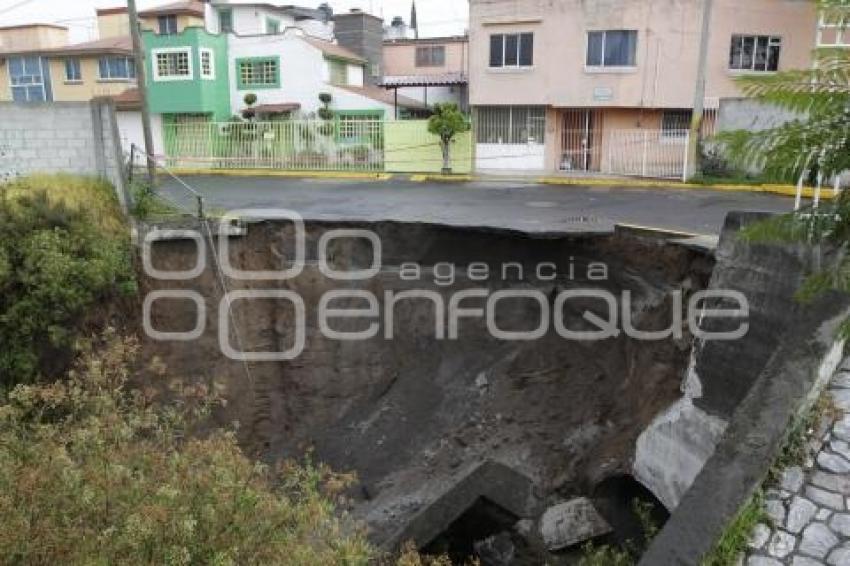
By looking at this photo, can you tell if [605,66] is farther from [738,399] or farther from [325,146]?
[738,399]

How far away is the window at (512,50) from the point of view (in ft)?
65.8

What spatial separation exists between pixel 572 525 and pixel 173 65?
2290 centimetres

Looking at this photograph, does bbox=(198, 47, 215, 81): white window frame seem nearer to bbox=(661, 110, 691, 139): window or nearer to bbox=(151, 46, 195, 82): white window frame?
bbox=(151, 46, 195, 82): white window frame

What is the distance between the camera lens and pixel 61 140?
9.94m

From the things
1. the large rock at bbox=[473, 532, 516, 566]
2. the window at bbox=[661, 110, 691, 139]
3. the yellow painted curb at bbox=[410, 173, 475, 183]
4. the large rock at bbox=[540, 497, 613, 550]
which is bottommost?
the large rock at bbox=[473, 532, 516, 566]

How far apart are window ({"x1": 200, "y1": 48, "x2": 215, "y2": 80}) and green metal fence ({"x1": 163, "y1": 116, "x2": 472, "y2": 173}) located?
13.5 ft

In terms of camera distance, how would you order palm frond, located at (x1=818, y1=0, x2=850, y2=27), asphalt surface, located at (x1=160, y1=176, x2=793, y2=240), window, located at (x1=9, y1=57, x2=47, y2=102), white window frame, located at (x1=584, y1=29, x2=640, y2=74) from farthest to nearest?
window, located at (x1=9, y1=57, x2=47, y2=102), white window frame, located at (x1=584, y1=29, x2=640, y2=74), asphalt surface, located at (x1=160, y1=176, x2=793, y2=240), palm frond, located at (x1=818, y1=0, x2=850, y2=27)

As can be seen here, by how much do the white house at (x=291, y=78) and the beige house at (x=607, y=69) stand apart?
5570 millimetres

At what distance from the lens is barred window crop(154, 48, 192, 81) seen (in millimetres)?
24516

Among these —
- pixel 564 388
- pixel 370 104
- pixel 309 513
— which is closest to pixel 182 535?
pixel 309 513

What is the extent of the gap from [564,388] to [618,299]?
1.38 m

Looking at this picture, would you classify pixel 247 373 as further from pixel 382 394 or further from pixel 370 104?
pixel 370 104

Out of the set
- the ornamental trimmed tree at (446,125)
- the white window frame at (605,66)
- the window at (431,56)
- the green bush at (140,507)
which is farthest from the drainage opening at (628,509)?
the window at (431,56)

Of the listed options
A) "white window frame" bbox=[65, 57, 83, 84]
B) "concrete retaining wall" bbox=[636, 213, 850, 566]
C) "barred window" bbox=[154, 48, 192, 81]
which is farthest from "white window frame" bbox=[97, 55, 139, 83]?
"concrete retaining wall" bbox=[636, 213, 850, 566]
